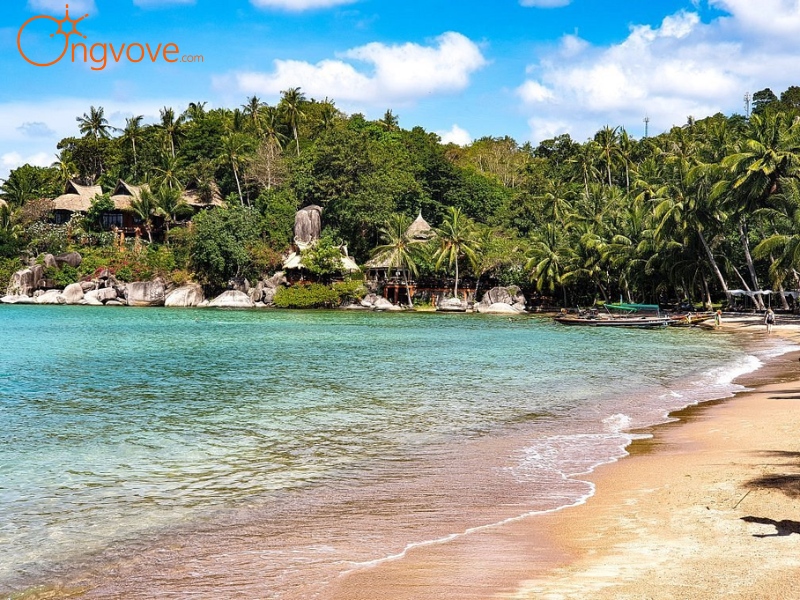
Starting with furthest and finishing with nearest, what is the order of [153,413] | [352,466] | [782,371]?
[782,371] → [153,413] → [352,466]

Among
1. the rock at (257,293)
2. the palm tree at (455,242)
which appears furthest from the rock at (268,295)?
the palm tree at (455,242)

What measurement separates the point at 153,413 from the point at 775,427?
1050 centimetres

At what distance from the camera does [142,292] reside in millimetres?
61344

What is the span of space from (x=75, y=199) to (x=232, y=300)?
21844mm

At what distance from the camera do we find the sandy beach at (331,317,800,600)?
16.0ft

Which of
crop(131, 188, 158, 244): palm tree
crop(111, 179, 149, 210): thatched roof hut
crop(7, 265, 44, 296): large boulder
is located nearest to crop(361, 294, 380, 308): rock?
crop(131, 188, 158, 244): palm tree

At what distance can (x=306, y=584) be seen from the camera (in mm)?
5348

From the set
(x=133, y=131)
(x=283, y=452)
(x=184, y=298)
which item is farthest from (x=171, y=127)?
(x=283, y=452)

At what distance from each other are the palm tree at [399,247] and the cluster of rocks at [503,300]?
6074 mm

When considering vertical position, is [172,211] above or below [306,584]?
above

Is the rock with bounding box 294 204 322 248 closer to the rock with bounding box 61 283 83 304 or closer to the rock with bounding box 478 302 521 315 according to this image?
the rock with bounding box 478 302 521 315

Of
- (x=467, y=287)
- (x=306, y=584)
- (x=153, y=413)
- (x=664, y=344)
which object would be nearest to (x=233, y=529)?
(x=306, y=584)

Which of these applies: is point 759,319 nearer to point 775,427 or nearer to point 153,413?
point 775,427

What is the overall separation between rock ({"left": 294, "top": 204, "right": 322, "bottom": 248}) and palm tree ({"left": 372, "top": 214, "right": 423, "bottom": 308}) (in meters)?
6.18
